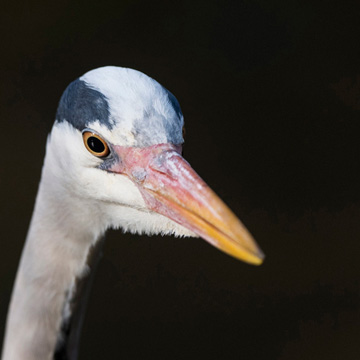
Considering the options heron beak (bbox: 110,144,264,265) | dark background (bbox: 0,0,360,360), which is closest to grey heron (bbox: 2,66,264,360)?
heron beak (bbox: 110,144,264,265)

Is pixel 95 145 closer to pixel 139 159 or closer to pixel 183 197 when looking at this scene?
pixel 139 159

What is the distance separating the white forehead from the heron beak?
0.02 m

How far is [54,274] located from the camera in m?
1.15

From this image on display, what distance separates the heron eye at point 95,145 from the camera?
3.19ft

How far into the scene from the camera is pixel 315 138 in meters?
2.74

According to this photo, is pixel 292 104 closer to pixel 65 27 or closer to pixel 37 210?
pixel 65 27

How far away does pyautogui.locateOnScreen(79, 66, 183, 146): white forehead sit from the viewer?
36.9 inches

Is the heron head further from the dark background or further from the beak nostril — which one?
the dark background

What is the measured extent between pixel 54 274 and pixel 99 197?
0.23 meters

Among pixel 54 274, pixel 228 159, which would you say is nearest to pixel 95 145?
pixel 54 274

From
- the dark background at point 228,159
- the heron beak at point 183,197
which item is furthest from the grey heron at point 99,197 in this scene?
the dark background at point 228,159

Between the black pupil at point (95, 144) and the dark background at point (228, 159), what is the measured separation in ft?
5.21

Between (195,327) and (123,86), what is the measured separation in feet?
5.79

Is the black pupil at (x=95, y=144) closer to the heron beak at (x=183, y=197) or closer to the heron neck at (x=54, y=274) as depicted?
the heron beak at (x=183, y=197)
